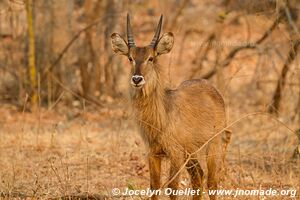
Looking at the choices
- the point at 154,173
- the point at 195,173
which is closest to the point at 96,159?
the point at 195,173

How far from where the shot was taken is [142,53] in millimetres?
7359

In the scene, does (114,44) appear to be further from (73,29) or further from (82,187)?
(73,29)

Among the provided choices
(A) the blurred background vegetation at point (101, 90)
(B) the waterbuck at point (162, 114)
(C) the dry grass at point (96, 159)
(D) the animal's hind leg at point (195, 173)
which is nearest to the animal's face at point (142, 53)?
(B) the waterbuck at point (162, 114)

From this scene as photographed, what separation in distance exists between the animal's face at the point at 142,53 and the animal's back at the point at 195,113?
498 mm

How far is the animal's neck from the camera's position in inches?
291

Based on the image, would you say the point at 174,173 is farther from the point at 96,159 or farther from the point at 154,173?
the point at 96,159

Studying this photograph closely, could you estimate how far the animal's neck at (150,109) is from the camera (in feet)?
24.3

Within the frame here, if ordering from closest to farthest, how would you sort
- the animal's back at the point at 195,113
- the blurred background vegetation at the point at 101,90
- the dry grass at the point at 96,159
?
the animal's back at the point at 195,113 → the dry grass at the point at 96,159 → the blurred background vegetation at the point at 101,90

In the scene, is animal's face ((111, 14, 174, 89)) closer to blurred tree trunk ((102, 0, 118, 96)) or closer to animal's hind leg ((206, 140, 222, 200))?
animal's hind leg ((206, 140, 222, 200))

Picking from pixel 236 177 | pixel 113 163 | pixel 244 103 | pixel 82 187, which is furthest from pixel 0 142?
pixel 244 103

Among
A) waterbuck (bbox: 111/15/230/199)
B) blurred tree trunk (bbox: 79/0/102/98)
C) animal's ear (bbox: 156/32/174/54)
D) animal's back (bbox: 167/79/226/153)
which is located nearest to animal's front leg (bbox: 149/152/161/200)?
waterbuck (bbox: 111/15/230/199)

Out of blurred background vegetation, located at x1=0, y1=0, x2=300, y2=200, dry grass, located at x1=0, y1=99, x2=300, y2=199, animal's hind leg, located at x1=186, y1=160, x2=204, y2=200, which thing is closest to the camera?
animal's hind leg, located at x1=186, y1=160, x2=204, y2=200

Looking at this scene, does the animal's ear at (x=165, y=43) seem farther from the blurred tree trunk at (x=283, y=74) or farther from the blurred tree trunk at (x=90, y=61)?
the blurred tree trunk at (x=90, y=61)

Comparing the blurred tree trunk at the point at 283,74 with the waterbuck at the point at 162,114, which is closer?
the waterbuck at the point at 162,114
